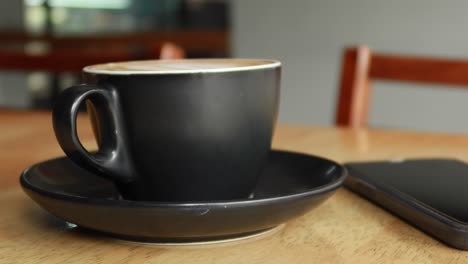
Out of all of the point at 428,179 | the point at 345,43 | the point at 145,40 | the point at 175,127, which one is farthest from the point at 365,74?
the point at 145,40

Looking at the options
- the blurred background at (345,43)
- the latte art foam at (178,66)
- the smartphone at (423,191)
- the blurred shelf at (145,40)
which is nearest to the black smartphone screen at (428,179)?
the smartphone at (423,191)

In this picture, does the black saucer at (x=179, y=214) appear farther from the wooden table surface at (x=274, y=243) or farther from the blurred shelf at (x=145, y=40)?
the blurred shelf at (x=145, y=40)

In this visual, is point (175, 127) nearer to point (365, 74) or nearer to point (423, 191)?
point (423, 191)

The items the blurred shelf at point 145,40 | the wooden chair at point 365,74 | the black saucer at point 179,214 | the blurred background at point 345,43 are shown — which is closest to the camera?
the black saucer at point 179,214

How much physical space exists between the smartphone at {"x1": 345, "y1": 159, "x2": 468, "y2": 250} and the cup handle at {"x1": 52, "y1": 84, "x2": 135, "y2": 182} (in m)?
0.14

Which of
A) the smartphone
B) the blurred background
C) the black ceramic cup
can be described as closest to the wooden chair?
the smartphone

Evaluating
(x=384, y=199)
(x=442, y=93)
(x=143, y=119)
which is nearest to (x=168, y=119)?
(x=143, y=119)

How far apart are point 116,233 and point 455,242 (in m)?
0.15

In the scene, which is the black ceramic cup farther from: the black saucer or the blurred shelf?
the blurred shelf

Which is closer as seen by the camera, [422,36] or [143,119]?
[143,119]

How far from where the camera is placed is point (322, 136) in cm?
68

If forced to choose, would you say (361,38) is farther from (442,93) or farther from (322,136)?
(322,136)

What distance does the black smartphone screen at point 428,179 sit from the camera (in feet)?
1.14

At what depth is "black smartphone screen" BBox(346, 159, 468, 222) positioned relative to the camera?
1.14 feet
